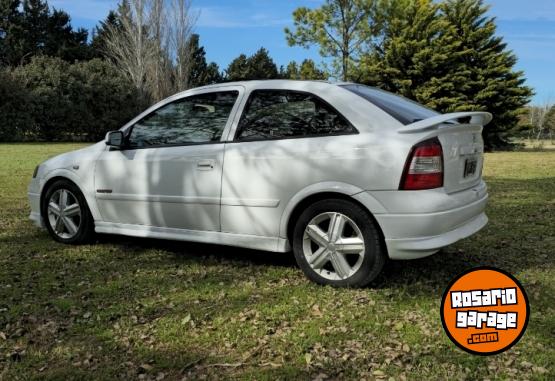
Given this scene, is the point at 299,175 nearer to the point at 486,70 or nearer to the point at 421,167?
the point at 421,167

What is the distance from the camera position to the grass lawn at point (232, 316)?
2818 millimetres

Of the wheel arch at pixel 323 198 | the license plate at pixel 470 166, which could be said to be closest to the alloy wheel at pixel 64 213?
the wheel arch at pixel 323 198

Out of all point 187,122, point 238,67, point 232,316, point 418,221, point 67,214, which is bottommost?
point 232,316

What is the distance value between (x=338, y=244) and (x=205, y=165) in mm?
1377

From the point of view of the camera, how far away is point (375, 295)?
3850 mm

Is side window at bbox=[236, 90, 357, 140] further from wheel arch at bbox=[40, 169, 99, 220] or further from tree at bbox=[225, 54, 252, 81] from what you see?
tree at bbox=[225, 54, 252, 81]

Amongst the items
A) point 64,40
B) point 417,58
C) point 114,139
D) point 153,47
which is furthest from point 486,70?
point 64,40

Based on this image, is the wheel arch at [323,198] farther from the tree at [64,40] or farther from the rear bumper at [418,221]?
the tree at [64,40]

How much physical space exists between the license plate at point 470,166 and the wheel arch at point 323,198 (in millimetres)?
846

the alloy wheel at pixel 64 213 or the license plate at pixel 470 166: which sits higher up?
the license plate at pixel 470 166

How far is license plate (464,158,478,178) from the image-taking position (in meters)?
4.03

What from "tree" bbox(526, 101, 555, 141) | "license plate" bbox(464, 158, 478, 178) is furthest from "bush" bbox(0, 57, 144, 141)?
"tree" bbox(526, 101, 555, 141)

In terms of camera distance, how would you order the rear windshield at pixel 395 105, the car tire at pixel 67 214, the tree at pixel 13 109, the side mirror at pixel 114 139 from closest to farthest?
the rear windshield at pixel 395 105 → the side mirror at pixel 114 139 → the car tire at pixel 67 214 → the tree at pixel 13 109

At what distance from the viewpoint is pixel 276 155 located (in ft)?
13.5
